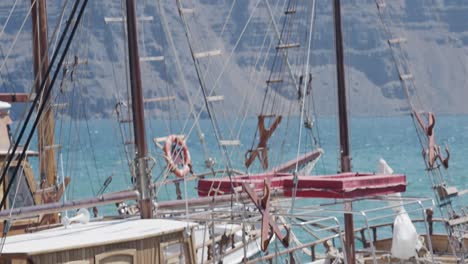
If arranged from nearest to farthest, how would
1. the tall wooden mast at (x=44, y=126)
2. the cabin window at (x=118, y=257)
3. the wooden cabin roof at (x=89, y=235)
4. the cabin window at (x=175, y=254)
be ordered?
1. the wooden cabin roof at (x=89, y=235)
2. the cabin window at (x=118, y=257)
3. the cabin window at (x=175, y=254)
4. the tall wooden mast at (x=44, y=126)

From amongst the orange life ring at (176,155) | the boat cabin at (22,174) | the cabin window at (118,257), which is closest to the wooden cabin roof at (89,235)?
the cabin window at (118,257)

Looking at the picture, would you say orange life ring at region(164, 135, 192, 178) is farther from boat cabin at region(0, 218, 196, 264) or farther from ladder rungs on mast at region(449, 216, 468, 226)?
boat cabin at region(0, 218, 196, 264)

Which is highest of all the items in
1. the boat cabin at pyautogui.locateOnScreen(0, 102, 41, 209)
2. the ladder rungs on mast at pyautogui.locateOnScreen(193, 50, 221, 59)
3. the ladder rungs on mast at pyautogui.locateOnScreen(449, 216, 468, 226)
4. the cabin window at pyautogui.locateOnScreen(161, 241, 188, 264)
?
the ladder rungs on mast at pyautogui.locateOnScreen(193, 50, 221, 59)

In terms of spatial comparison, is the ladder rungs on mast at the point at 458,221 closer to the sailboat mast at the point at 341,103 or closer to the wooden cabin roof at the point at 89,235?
the sailboat mast at the point at 341,103

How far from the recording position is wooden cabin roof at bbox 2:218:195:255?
18.9 meters

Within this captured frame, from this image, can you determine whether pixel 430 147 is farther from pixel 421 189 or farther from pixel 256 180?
pixel 421 189

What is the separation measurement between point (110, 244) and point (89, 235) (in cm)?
74

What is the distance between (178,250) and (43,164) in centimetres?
1492

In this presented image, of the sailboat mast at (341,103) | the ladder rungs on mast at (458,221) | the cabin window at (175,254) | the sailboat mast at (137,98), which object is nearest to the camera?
the cabin window at (175,254)

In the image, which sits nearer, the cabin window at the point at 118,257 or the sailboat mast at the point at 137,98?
the cabin window at the point at 118,257

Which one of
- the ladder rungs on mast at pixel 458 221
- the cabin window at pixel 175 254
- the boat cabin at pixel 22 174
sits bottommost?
A: the cabin window at pixel 175 254

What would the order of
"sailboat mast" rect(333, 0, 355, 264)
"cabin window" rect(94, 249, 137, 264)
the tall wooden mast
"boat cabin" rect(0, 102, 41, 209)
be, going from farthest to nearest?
the tall wooden mast < "boat cabin" rect(0, 102, 41, 209) < "sailboat mast" rect(333, 0, 355, 264) < "cabin window" rect(94, 249, 137, 264)

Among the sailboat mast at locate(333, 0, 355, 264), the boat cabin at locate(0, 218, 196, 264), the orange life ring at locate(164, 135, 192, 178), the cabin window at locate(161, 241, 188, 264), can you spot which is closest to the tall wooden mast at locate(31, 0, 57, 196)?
the orange life ring at locate(164, 135, 192, 178)

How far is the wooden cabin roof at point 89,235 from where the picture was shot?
18.9m
